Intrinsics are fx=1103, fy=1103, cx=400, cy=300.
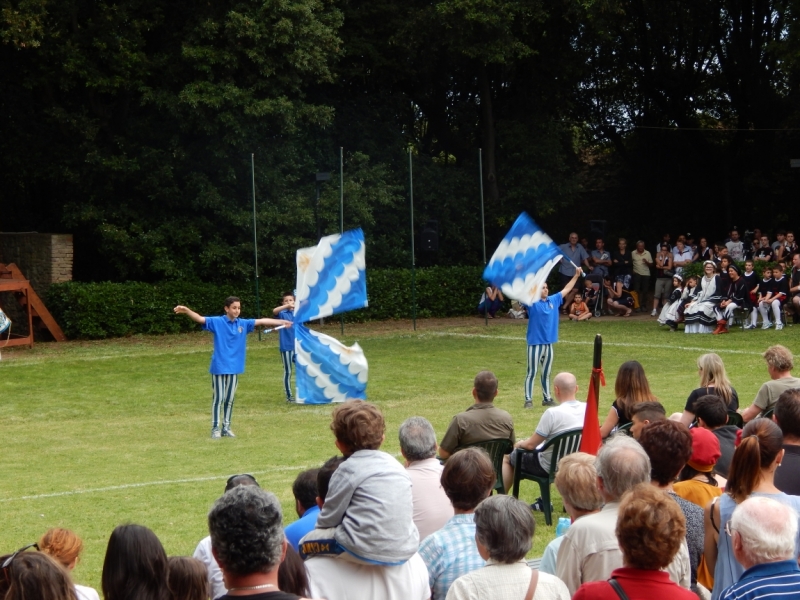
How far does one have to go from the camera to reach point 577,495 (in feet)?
16.1

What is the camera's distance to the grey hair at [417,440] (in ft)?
21.1

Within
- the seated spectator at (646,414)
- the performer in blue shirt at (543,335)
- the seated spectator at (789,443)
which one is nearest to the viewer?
the seated spectator at (789,443)

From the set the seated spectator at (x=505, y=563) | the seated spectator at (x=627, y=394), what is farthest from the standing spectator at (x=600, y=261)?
the seated spectator at (x=505, y=563)

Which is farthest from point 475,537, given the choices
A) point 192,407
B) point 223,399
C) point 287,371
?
point 287,371

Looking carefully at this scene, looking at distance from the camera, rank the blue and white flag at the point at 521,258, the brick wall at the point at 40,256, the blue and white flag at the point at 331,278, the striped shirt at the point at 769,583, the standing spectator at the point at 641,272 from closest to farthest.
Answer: the striped shirt at the point at 769,583 < the blue and white flag at the point at 521,258 < the blue and white flag at the point at 331,278 < the brick wall at the point at 40,256 < the standing spectator at the point at 641,272

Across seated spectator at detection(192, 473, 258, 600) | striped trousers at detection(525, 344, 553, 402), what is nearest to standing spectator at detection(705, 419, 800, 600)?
seated spectator at detection(192, 473, 258, 600)

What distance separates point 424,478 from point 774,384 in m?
3.80

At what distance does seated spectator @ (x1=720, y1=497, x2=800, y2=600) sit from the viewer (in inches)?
154

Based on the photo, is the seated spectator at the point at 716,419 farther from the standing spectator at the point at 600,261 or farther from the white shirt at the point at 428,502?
the standing spectator at the point at 600,261

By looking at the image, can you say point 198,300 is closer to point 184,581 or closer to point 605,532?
point 184,581

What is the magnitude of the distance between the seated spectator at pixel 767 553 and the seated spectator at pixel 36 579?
233 cm

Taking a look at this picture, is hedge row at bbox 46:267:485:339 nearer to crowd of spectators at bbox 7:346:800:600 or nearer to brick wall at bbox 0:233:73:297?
brick wall at bbox 0:233:73:297

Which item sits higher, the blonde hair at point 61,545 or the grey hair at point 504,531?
the grey hair at point 504,531

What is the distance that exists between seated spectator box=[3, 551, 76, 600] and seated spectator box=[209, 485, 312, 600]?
0.54m
